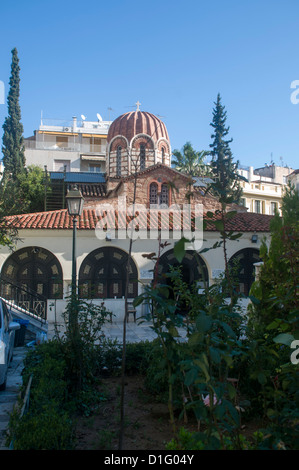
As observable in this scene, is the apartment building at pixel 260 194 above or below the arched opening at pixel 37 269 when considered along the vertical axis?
above

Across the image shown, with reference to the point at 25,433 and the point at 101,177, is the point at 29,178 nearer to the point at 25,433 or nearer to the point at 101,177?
the point at 101,177

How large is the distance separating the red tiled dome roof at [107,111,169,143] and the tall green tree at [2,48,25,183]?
9374 mm

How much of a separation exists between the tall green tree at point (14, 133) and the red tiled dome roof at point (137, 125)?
369 inches

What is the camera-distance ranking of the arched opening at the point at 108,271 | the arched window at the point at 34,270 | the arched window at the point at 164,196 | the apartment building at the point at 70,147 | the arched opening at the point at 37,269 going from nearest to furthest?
the arched window at the point at 34,270 → the arched opening at the point at 37,269 → the arched opening at the point at 108,271 → the arched window at the point at 164,196 → the apartment building at the point at 70,147

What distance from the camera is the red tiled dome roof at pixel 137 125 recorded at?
90.3 feet

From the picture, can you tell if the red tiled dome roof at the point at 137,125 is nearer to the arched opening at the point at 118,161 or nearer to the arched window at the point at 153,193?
the arched opening at the point at 118,161

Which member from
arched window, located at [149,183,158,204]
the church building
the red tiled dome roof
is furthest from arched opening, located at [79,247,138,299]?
the red tiled dome roof

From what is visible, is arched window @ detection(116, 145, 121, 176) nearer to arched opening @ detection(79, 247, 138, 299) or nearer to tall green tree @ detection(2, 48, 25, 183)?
tall green tree @ detection(2, 48, 25, 183)

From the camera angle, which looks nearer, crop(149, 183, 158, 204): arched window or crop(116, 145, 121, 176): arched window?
crop(149, 183, 158, 204): arched window

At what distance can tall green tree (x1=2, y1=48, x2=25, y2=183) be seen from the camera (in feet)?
108

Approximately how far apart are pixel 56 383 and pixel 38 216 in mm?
12610

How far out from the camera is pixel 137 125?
27766mm

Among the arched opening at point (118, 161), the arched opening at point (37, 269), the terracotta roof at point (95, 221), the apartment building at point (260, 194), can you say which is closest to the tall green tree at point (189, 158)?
the apartment building at point (260, 194)
